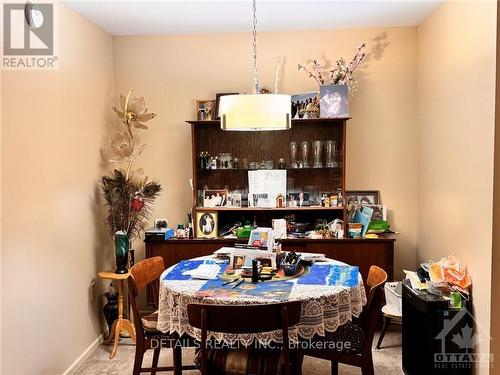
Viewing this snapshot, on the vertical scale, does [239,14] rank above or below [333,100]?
above

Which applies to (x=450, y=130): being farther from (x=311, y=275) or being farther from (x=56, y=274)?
(x=56, y=274)

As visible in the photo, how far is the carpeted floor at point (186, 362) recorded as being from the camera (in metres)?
3.34

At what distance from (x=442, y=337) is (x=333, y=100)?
1.97 m

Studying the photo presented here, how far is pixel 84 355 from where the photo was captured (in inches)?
140

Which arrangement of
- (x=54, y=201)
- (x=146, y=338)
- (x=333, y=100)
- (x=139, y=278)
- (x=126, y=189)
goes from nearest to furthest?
(x=146, y=338), (x=139, y=278), (x=54, y=201), (x=126, y=189), (x=333, y=100)

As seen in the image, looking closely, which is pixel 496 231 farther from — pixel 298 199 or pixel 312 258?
pixel 298 199

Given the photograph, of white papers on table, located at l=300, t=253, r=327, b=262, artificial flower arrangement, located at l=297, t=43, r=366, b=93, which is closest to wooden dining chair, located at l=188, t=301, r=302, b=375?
→ white papers on table, located at l=300, t=253, r=327, b=262

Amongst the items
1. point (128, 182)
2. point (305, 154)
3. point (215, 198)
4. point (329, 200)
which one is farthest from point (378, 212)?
point (128, 182)

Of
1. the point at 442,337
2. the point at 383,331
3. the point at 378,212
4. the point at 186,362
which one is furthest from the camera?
the point at 378,212

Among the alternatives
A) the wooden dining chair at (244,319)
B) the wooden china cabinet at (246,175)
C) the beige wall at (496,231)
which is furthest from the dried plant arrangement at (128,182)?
the beige wall at (496,231)

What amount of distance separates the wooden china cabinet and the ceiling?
0.80m

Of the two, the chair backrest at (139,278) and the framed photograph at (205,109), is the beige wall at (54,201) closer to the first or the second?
the chair backrest at (139,278)

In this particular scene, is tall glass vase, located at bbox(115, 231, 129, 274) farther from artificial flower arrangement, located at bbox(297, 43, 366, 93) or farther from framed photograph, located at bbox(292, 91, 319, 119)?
artificial flower arrangement, located at bbox(297, 43, 366, 93)

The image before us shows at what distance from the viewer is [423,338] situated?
9.61 feet
